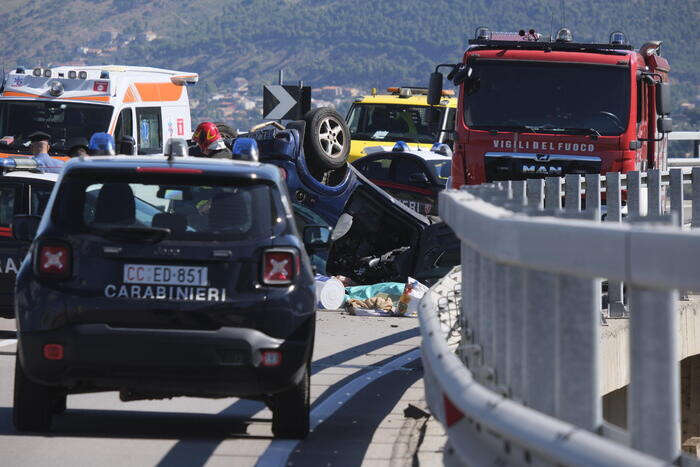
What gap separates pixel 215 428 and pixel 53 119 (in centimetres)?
1459

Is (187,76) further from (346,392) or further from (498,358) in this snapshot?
(498,358)

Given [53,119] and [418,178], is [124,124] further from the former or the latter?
[418,178]

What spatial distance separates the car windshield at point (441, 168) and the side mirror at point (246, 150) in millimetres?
12678

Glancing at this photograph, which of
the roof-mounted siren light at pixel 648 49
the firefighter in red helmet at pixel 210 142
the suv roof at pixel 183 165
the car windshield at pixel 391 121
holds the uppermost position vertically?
the suv roof at pixel 183 165

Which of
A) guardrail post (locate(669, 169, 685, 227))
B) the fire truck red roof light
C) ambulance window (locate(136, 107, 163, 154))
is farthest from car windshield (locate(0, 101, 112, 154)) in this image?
the fire truck red roof light

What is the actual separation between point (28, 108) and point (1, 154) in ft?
3.72

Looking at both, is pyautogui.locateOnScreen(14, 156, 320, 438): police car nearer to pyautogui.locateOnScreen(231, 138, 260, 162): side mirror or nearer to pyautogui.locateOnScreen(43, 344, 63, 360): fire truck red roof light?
pyautogui.locateOnScreen(43, 344, 63, 360): fire truck red roof light

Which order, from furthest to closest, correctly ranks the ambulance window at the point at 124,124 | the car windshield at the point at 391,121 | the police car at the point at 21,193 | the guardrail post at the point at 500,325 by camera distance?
1. the car windshield at the point at 391,121
2. the ambulance window at the point at 124,124
3. the police car at the point at 21,193
4. the guardrail post at the point at 500,325

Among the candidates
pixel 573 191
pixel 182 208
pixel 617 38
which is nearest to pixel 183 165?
pixel 182 208

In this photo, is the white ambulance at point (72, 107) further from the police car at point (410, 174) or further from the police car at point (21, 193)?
the police car at point (21, 193)

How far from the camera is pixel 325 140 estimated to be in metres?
18.7

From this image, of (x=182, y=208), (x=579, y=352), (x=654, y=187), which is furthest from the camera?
(x=654, y=187)

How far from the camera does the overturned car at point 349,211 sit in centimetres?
1839

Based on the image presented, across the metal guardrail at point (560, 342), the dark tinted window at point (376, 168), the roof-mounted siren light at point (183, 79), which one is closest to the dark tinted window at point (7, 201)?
the metal guardrail at point (560, 342)
